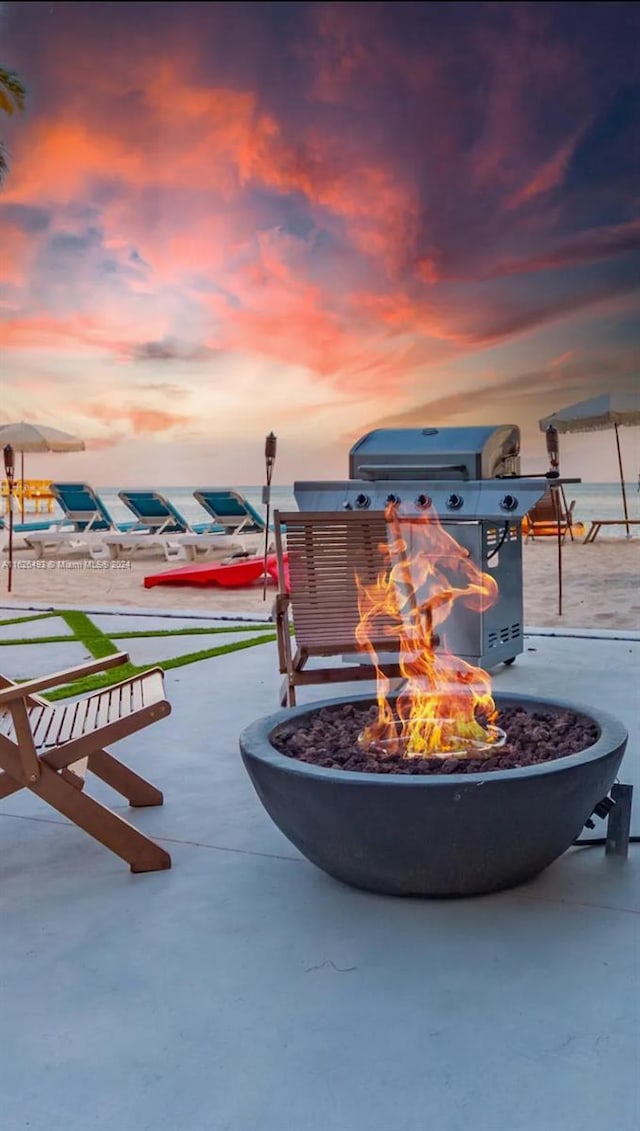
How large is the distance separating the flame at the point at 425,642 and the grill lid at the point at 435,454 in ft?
0.73

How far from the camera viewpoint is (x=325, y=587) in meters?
3.99

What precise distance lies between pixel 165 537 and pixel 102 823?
37.9ft

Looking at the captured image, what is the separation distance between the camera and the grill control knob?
4145mm

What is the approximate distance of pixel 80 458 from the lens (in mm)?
33750

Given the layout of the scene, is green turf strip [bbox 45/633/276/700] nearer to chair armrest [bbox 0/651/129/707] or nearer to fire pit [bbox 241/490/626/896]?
chair armrest [bbox 0/651/129/707]

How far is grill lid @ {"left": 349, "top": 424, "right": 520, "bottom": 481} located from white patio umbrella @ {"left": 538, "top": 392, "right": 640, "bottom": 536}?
1216 centimetres

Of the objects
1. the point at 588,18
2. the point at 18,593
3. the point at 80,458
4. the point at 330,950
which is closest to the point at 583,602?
the point at 18,593

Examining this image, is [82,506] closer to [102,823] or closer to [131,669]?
[131,669]

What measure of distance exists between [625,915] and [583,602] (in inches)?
264

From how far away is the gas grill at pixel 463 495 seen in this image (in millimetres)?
4250

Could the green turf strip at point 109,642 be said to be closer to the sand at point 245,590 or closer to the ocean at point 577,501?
the sand at point 245,590

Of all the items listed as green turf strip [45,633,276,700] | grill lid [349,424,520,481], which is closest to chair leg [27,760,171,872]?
green turf strip [45,633,276,700]

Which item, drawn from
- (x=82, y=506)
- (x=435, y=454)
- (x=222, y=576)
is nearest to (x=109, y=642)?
(x=435, y=454)

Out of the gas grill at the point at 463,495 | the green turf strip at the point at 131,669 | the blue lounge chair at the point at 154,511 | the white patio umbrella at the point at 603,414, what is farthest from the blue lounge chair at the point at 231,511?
the gas grill at the point at 463,495
